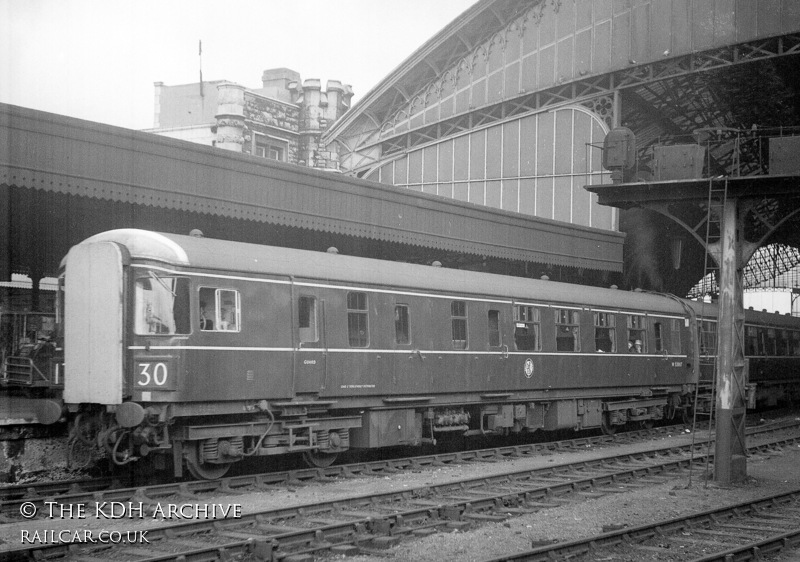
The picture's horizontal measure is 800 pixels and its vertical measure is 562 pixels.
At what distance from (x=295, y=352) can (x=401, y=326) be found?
2.77 meters

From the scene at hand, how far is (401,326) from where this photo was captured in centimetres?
1661

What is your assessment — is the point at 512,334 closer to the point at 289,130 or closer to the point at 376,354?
the point at 376,354

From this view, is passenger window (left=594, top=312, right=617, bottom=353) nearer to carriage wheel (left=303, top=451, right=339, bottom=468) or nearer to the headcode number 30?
carriage wheel (left=303, top=451, right=339, bottom=468)

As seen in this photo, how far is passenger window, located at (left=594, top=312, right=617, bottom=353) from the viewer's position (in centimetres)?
2170

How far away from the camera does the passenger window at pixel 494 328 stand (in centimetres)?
1875

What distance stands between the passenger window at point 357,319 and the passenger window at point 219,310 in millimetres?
2504

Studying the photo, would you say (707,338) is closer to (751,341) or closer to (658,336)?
(658,336)

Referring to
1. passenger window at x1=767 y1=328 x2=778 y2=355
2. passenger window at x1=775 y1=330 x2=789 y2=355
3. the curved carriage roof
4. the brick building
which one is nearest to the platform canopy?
the curved carriage roof

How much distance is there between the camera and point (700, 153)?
1541cm

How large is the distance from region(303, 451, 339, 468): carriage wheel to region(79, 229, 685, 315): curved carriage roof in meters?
3.04

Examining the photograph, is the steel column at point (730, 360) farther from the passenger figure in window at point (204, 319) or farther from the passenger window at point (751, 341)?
the passenger window at point (751, 341)

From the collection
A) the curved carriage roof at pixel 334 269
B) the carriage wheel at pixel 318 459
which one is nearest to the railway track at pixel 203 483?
the carriage wheel at pixel 318 459

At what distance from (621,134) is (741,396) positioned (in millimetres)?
5070

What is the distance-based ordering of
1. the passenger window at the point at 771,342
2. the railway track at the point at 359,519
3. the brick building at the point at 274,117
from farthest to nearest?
the brick building at the point at 274,117 → the passenger window at the point at 771,342 → the railway track at the point at 359,519
